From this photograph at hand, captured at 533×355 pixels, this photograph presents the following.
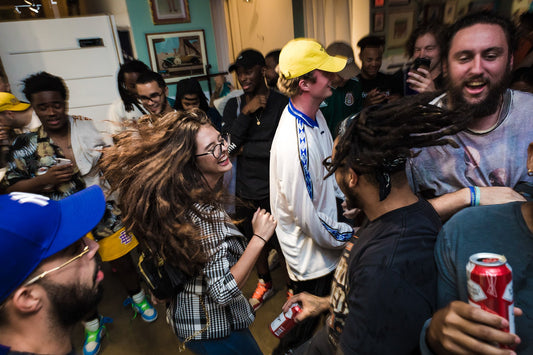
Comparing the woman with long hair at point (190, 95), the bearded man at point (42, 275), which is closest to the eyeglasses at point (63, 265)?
the bearded man at point (42, 275)

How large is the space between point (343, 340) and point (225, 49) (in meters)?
6.80

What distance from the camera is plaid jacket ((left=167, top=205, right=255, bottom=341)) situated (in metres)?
1.49

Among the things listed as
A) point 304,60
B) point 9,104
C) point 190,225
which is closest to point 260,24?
point 304,60

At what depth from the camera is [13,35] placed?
524 centimetres

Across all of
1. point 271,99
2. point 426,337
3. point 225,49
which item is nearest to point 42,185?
point 271,99

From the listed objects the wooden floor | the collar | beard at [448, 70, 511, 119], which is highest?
beard at [448, 70, 511, 119]

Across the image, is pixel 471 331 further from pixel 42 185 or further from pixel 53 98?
pixel 53 98

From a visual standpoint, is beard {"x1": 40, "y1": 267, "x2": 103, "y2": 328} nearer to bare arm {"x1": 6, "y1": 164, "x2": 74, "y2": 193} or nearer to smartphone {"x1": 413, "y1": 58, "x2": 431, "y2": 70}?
bare arm {"x1": 6, "y1": 164, "x2": 74, "y2": 193}

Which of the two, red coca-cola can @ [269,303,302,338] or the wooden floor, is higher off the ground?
red coca-cola can @ [269,303,302,338]

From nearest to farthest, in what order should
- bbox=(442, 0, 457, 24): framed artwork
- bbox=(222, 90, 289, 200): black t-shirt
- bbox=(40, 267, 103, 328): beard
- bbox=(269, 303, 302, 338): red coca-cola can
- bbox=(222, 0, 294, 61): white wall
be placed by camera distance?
bbox=(40, 267, 103, 328): beard → bbox=(269, 303, 302, 338): red coca-cola can → bbox=(222, 90, 289, 200): black t-shirt → bbox=(442, 0, 457, 24): framed artwork → bbox=(222, 0, 294, 61): white wall

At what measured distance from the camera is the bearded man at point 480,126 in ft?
4.44

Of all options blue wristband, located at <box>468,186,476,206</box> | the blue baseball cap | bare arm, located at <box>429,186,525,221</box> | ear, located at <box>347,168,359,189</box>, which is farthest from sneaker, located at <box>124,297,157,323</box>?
blue wristband, located at <box>468,186,476,206</box>

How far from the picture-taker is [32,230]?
1004 millimetres

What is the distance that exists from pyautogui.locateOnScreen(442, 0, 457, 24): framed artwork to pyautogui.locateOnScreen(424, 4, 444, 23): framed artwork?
0.05 meters
